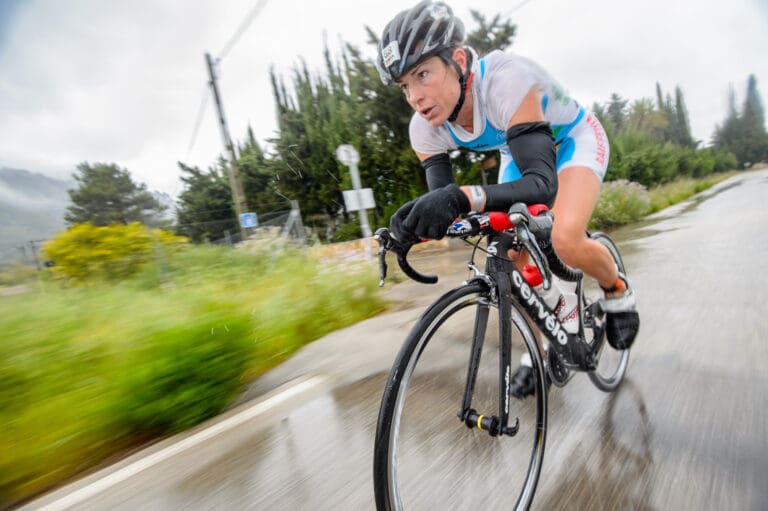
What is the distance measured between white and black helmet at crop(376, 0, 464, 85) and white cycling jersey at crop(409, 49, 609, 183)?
8.0 inches

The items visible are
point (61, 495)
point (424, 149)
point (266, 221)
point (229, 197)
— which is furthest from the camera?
point (229, 197)

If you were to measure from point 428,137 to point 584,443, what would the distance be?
1608mm

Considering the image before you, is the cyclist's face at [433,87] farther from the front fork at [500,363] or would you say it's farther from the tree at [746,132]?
the tree at [746,132]

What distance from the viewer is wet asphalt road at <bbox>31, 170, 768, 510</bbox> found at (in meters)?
1.55

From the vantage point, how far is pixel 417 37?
1.62 m

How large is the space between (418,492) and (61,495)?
67.6 inches

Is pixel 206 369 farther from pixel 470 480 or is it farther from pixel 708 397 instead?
pixel 708 397

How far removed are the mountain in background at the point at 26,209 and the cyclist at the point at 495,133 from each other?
4586mm

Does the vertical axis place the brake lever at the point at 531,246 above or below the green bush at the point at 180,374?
above

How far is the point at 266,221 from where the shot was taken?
332 inches

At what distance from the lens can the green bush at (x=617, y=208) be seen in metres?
11.3

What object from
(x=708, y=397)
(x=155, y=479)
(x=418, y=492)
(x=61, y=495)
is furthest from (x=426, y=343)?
(x=61, y=495)

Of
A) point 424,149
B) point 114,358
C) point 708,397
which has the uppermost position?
point 424,149

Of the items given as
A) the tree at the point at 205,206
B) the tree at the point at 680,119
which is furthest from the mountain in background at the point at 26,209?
the tree at the point at 680,119
